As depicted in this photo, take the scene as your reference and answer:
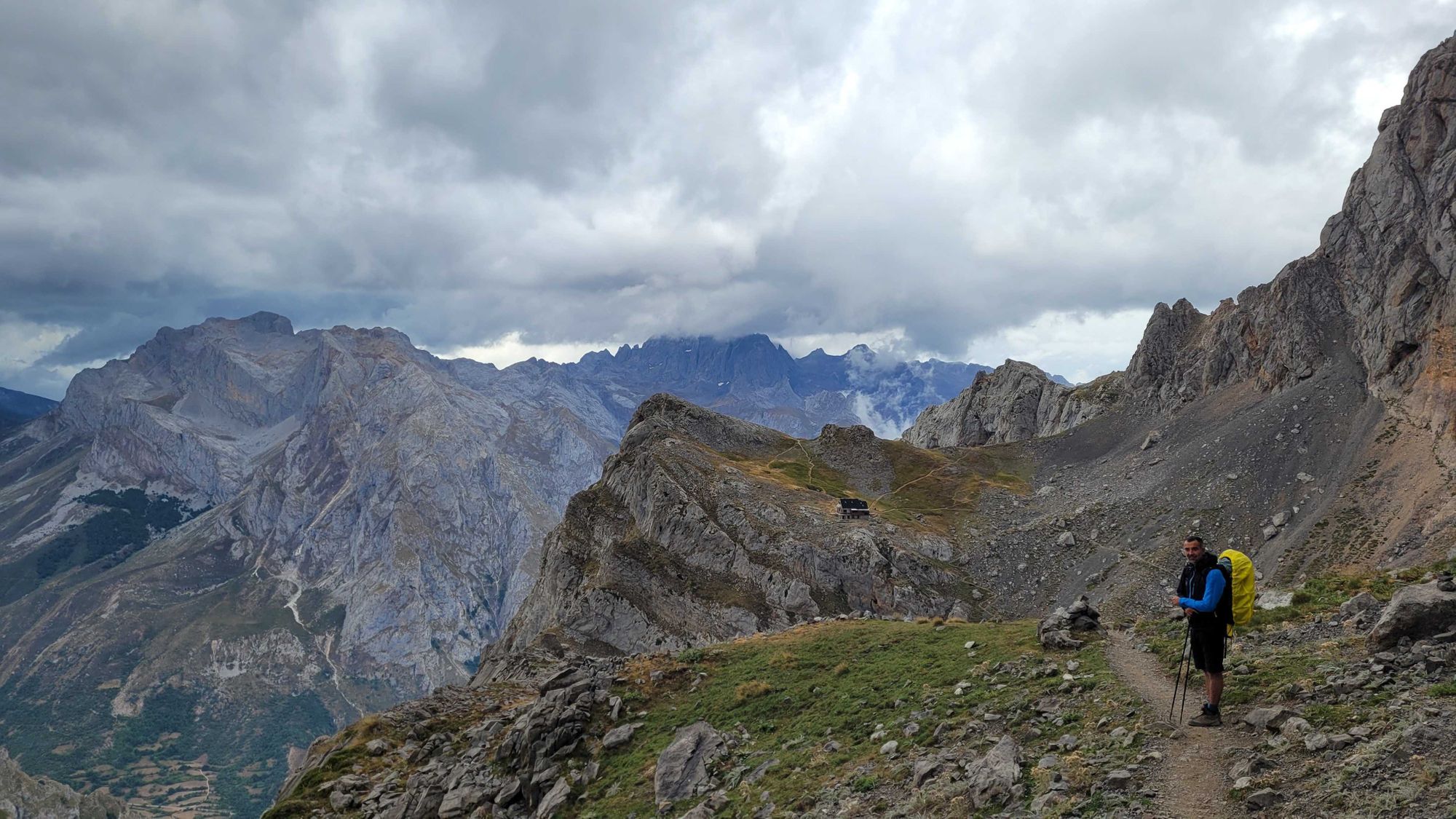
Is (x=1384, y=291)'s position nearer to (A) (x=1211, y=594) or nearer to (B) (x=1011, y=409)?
(B) (x=1011, y=409)

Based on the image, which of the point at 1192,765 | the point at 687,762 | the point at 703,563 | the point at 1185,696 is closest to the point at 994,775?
the point at 1192,765

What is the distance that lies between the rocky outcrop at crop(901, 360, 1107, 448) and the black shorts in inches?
5247

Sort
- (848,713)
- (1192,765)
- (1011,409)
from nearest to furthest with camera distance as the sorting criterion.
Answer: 1. (1192,765)
2. (848,713)
3. (1011,409)

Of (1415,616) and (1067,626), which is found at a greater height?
(1415,616)

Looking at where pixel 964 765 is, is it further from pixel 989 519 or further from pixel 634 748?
pixel 989 519

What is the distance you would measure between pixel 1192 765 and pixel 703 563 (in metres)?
76.2

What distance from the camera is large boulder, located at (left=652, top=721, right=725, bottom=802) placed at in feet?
81.4

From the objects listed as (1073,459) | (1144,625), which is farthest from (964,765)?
(1073,459)

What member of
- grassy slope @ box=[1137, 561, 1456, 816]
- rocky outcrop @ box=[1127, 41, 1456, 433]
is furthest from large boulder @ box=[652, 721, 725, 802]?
rocky outcrop @ box=[1127, 41, 1456, 433]

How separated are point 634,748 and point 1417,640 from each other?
25.6 m

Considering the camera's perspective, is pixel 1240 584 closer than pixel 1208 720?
No

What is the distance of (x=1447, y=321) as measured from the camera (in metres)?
72.4

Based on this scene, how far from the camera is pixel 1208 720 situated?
1655 centimetres

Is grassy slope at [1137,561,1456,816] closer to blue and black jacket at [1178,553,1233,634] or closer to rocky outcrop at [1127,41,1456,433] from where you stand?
blue and black jacket at [1178,553,1233,634]
